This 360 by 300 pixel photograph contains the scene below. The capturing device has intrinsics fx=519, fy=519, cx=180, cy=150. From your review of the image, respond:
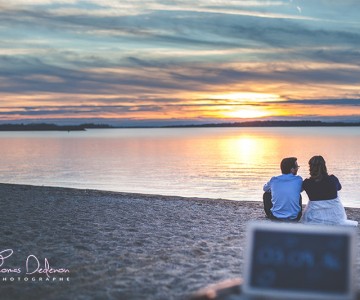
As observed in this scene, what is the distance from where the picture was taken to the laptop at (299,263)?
409 cm

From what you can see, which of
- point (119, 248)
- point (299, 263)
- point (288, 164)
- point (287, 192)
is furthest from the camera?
point (287, 192)

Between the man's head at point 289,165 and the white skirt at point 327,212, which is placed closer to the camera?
the white skirt at point 327,212

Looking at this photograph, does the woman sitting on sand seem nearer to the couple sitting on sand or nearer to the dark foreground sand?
the couple sitting on sand

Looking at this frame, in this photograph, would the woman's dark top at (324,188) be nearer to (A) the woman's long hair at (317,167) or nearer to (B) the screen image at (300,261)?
(A) the woman's long hair at (317,167)

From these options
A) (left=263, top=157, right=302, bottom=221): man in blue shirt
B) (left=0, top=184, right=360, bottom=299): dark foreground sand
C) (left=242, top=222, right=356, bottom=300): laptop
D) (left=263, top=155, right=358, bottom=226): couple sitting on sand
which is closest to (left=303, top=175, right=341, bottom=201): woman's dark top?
(left=263, top=155, right=358, bottom=226): couple sitting on sand

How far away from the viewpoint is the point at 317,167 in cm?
1098

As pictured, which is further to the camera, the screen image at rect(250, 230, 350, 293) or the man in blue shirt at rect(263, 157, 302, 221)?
the man in blue shirt at rect(263, 157, 302, 221)

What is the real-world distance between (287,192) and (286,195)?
0.09 meters

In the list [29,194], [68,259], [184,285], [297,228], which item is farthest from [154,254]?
[29,194]

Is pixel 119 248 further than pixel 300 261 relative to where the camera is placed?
Yes

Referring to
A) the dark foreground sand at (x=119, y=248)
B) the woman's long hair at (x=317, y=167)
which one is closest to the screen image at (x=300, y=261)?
the dark foreground sand at (x=119, y=248)

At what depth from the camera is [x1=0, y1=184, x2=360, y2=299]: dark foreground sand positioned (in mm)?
7078

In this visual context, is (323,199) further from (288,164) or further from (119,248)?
(119,248)

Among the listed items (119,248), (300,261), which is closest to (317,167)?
(119,248)
